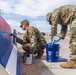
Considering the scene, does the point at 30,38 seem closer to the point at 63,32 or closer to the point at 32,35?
the point at 32,35

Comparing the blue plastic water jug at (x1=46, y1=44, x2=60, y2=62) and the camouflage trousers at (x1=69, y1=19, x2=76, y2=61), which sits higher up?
the camouflage trousers at (x1=69, y1=19, x2=76, y2=61)

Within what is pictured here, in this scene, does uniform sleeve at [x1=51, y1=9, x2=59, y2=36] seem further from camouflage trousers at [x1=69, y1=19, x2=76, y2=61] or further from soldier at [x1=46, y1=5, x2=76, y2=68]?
camouflage trousers at [x1=69, y1=19, x2=76, y2=61]

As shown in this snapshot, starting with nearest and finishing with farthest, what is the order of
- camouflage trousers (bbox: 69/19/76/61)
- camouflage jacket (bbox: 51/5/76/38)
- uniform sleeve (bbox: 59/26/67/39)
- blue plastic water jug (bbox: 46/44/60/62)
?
camouflage trousers (bbox: 69/19/76/61) < camouflage jacket (bbox: 51/5/76/38) < uniform sleeve (bbox: 59/26/67/39) < blue plastic water jug (bbox: 46/44/60/62)

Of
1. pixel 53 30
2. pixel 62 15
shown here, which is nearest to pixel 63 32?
pixel 53 30

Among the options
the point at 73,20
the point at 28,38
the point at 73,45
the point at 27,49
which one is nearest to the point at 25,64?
the point at 27,49

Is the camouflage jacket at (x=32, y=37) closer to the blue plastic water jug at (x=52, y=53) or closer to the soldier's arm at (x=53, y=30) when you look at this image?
the blue plastic water jug at (x=52, y=53)

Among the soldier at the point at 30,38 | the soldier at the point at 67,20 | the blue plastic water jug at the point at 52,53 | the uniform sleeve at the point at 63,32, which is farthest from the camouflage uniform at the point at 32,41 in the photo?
the uniform sleeve at the point at 63,32

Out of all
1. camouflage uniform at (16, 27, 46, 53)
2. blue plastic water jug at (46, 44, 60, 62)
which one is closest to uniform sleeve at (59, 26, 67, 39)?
blue plastic water jug at (46, 44, 60, 62)

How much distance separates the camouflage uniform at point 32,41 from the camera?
17.2 feet

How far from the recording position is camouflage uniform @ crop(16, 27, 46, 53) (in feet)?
17.2

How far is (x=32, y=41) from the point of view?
5.23 m

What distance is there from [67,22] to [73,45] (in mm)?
612

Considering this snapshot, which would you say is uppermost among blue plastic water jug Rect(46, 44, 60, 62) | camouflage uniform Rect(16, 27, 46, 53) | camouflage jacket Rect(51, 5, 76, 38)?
camouflage jacket Rect(51, 5, 76, 38)

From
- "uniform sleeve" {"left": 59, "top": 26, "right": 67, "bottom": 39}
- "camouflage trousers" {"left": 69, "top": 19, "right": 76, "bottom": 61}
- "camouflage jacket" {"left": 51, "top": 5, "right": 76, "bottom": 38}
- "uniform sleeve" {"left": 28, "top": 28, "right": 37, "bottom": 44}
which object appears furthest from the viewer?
"uniform sleeve" {"left": 59, "top": 26, "right": 67, "bottom": 39}
